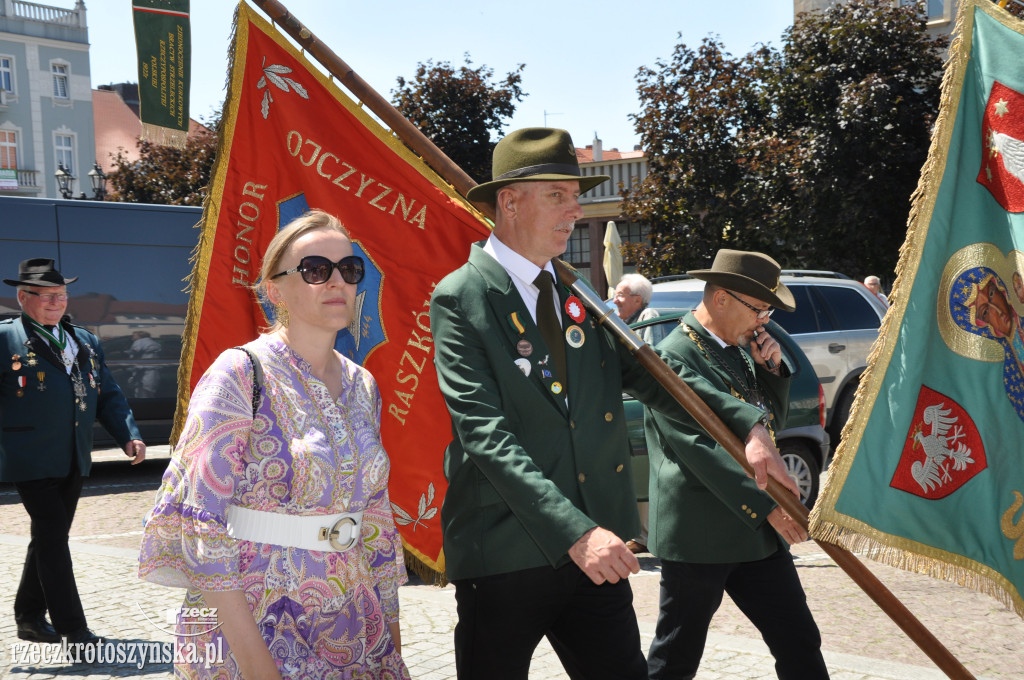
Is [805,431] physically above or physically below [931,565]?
below

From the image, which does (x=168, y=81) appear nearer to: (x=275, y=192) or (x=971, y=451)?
(x=275, y=192)

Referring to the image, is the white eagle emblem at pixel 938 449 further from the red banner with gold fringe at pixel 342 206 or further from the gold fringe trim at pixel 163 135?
the gold fringe trim at pixel 163 135

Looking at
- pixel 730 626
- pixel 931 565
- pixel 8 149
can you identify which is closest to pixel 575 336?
pixel 931 565

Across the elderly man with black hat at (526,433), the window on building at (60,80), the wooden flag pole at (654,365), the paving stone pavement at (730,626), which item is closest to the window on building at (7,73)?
the window on building at (60,80)

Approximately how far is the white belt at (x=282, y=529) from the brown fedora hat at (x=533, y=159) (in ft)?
3.57

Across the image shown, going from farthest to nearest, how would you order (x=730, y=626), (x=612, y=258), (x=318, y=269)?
(x=612, y=258) < (x=730, y=626) < (x=318, y=269)

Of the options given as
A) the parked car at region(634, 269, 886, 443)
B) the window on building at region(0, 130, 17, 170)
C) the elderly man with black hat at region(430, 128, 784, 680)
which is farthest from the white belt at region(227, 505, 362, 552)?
the window on building at region(0, 130, 17, 170)

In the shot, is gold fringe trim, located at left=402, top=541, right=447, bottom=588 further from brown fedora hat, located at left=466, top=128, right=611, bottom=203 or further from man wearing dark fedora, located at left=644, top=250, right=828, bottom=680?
brown fedora hat, located at left=466, top=128, right=611, bottom=203

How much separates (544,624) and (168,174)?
24.5 m

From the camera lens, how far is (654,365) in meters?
3.04

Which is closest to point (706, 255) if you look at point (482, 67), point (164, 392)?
point (482, 67)

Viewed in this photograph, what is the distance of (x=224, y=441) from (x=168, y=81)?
6.09ft

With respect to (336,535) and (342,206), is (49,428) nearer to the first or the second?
(342,206)

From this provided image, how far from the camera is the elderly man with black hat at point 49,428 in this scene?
537 centimetres
